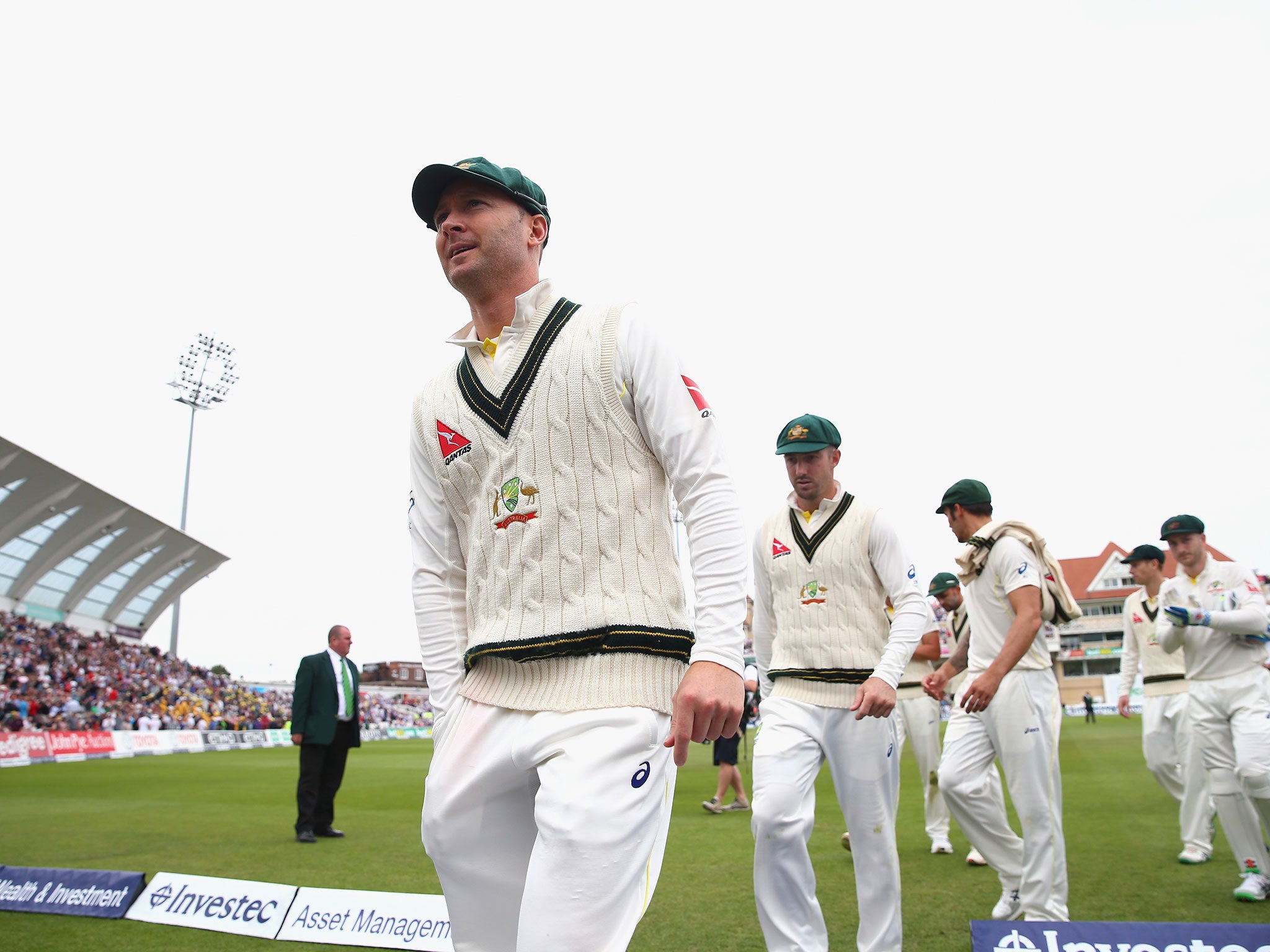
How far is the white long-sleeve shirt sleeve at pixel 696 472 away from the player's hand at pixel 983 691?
3.72 m

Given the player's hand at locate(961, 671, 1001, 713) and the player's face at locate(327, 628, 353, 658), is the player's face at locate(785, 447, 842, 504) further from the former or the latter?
the player's face at locate(327, 628, 353, 658)

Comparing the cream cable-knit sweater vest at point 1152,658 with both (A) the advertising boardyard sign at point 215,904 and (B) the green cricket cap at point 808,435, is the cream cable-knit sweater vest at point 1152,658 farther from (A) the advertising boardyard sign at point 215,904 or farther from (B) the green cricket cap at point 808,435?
(A) the advertising boardyard sign at point 215,904

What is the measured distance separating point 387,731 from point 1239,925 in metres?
42.0

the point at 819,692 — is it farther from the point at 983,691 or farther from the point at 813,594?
the point at 983,691

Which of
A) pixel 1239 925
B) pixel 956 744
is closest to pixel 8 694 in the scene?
pixel 956 744

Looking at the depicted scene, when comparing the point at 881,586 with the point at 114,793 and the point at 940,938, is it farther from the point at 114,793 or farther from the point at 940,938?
the point at 114,793

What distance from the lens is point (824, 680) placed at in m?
4.95

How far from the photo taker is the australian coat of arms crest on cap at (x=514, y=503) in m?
2.32

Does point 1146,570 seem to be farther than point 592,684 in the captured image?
Yes

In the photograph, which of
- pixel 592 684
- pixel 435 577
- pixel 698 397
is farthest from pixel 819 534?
pixel 592 684

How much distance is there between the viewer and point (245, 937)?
5.30m

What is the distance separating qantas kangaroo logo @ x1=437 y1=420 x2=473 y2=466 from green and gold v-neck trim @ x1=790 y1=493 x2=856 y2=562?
122 inches

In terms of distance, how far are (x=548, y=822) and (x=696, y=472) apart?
2.76 feet

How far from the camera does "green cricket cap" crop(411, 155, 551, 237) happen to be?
8.25ft
